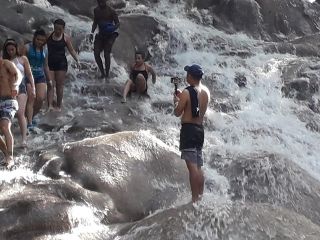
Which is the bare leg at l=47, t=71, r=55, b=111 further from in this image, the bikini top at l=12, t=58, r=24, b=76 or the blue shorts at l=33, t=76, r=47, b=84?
the bikini top at l=12, t=58, r=24, b=76

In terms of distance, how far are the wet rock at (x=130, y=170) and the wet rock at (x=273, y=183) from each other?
3.60 ft

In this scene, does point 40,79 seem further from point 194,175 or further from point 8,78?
point 194,175

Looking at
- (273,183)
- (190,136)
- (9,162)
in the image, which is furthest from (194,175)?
(9,162)

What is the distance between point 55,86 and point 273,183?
4.80m

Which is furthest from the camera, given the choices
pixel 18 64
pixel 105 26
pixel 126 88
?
pixel 105 26

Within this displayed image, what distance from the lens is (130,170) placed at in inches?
367

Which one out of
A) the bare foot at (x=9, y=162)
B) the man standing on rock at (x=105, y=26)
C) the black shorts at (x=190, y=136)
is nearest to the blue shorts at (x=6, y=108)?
the bare foot at (x=9, y=162)

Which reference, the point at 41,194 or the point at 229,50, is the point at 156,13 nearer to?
the point at 229,50

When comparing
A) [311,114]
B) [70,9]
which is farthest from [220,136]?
[70,9]

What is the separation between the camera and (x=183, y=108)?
25.9 feet

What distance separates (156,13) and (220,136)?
10.9 metres

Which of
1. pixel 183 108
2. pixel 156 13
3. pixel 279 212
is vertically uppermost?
pixel 183 108

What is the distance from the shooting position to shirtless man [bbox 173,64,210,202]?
7903mm

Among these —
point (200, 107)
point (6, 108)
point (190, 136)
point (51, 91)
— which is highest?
point (200, 107)
